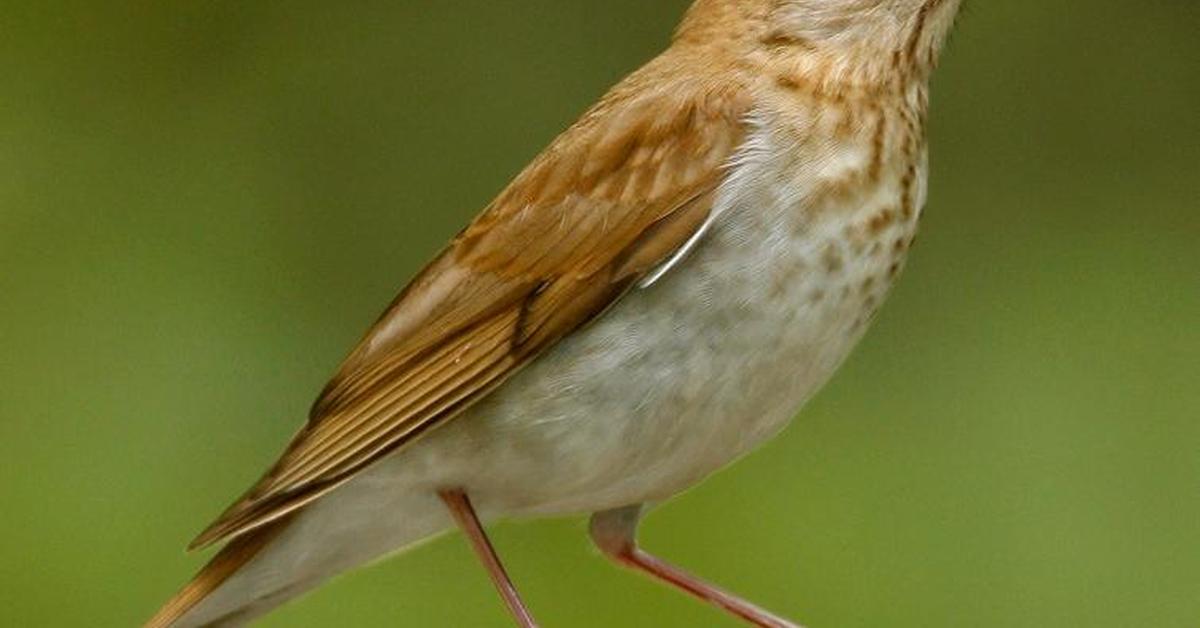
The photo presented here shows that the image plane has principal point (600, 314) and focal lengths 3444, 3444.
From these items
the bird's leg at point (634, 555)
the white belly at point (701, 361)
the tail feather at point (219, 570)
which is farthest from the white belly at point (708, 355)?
the bird's leg at point (634, 555)

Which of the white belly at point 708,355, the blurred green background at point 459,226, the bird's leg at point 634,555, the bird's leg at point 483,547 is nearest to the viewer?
the white belly at point 708,355

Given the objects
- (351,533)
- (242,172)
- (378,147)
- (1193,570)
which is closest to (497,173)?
(378,147)

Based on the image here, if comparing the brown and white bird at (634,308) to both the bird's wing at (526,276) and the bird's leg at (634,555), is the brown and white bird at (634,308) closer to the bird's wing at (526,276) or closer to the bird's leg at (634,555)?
the bird's wing at (526,276)

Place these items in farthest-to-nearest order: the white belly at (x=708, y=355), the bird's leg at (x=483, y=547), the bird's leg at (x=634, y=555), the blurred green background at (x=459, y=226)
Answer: the blurred green background at (x=459, y=226) < the bird's leg at (x=634, y=555) < the bird's leg at (x=483, y=547) < the white belly at (x=708, y=355)

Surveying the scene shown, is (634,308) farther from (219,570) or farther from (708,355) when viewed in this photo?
(219,570)

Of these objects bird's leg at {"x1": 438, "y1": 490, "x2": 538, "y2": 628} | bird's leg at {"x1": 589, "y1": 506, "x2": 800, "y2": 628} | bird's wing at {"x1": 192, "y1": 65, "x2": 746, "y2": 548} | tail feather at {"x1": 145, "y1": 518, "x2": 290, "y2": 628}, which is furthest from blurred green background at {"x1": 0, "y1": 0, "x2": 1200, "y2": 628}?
tail feather at {"x1": 145, "y1": 518, "x2": 290, "y2": 628}

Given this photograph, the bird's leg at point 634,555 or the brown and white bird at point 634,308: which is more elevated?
the brown and white bird at point 634,308

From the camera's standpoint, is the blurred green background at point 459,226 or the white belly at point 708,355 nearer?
the white belly at point 708,355
